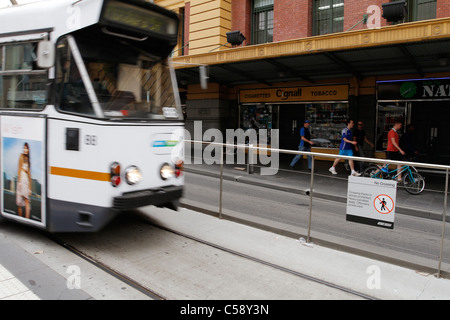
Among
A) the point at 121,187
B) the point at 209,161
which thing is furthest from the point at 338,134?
the point at 121,187

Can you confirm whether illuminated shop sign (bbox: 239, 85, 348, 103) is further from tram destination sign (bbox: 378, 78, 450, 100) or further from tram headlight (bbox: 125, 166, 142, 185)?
tram headlight (bbox: 125, 166, 142, 185)

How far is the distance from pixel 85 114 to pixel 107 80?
0.57 m

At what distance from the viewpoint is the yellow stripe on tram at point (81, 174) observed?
4.62 meters

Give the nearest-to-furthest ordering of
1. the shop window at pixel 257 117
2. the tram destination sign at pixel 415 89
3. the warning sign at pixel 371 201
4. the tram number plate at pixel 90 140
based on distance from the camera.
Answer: the tram number plate at pixel 90 140
the warning sign at pixel 371 201
the tram destination sign at pixel 415 89
the shop window at pixel 257 117

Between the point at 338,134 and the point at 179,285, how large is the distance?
41.5ft

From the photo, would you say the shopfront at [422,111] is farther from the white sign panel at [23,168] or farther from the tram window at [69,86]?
the white sign panel at [23,168]

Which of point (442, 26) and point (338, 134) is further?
point (338, 134)

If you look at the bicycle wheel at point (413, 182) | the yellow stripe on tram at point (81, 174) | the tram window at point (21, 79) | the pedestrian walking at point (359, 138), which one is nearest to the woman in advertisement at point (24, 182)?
the yellow stripe on tram at point (81, 174)

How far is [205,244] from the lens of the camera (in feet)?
18.6

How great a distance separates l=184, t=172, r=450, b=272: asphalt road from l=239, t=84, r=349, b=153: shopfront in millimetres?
9291

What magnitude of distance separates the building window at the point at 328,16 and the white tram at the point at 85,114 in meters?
10.7

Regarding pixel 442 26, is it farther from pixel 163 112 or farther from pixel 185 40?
pixel 185 40

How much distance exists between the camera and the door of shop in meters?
16.7

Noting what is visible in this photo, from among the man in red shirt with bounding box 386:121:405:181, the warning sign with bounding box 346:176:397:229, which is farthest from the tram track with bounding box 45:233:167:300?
the man in red shirt with bounding box 386:121:405:181
